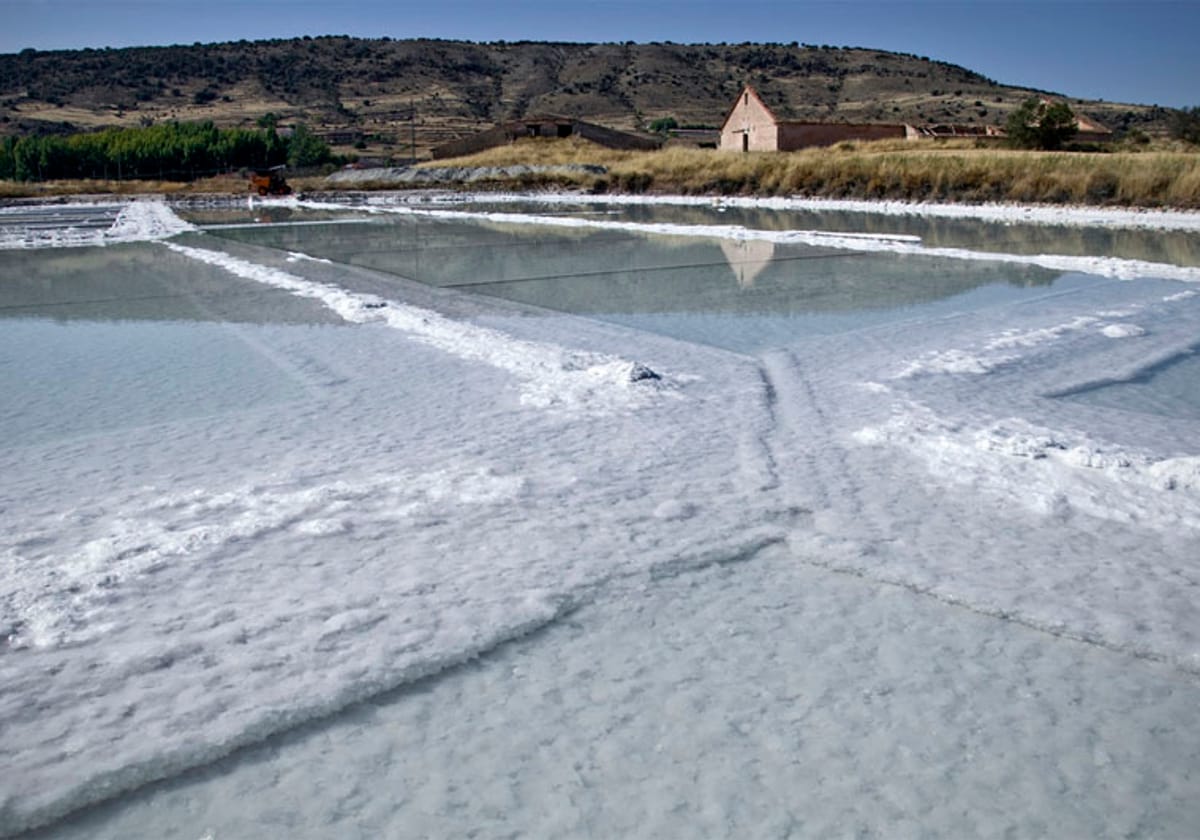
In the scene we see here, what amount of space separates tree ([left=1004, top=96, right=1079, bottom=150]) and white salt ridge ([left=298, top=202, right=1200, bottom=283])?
1957 centimetres

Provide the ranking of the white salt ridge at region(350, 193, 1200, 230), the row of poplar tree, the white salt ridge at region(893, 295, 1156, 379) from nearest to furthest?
the white salt ridge at region(893, 295, 1156, 379) < the white salt ridge at region(350, 193, 1200, 230) < the row of poplar tree

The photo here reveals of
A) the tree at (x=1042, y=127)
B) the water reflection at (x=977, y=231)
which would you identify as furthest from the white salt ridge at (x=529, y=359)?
the tree at (x=1042, y=127)

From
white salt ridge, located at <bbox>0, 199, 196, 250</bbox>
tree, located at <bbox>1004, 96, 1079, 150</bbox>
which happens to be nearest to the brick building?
tree, located at <bbox>1004, 96, 1079, 150</bbox>

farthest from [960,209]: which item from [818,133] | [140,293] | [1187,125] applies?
[1187,125]

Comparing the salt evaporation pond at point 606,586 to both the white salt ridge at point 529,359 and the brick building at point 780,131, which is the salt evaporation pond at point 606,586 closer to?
the white salt ridge at point 529,359

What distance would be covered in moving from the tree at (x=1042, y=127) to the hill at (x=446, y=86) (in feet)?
104

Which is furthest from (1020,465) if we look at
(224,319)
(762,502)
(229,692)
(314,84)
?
(314,84)

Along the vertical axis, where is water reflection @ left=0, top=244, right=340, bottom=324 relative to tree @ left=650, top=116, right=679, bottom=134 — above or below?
below

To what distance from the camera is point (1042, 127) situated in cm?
3081

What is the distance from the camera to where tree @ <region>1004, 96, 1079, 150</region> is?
30781 millimetres

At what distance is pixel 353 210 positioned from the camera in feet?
79.8

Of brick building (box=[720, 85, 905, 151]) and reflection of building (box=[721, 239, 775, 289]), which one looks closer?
reflection of building (box=[721, 239, 775, 289])

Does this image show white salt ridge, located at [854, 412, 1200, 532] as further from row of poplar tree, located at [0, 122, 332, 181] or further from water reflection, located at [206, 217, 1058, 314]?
row of poplar tree, located at [0, 122, 332, 181]

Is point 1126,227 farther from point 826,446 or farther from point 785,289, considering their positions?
point 826,446
